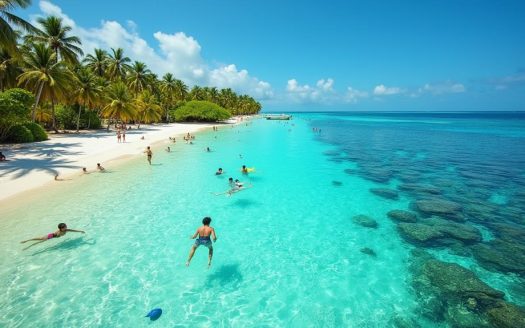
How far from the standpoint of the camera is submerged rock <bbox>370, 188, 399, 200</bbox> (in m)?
18.7

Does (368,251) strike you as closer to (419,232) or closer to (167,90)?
(419,232)

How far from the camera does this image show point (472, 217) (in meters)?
15.0

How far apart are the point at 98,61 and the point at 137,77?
8.39 metres

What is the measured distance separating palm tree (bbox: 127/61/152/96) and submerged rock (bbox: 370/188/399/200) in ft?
197

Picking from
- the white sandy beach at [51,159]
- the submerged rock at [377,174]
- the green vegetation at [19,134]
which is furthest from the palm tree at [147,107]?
the submerged rock at [377,174]

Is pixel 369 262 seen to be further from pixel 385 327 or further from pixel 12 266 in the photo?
pixel 12 266

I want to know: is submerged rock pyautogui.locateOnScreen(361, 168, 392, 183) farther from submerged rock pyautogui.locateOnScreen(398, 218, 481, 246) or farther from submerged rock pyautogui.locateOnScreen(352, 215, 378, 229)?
submerged rock pyautogui.locateOnScreen(398, 218, 481, 246)

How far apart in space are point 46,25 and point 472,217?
176 ft

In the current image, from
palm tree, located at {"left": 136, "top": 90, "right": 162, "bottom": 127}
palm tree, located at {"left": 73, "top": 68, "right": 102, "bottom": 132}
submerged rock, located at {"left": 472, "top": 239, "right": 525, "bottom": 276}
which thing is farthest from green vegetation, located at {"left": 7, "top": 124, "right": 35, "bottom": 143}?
submerged rock, located at {"left": 472, "top": 239, "right": 525, "bottom": 276}

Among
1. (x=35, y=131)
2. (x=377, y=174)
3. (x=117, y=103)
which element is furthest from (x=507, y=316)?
(x=117, y=103)

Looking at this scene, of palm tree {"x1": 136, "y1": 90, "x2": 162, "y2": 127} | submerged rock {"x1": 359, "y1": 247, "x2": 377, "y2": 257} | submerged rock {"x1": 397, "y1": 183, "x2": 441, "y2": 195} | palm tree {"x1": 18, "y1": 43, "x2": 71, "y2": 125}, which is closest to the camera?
submerged rock {"x1": 359, "y1": 247, "x2": 377, "y2": 257}

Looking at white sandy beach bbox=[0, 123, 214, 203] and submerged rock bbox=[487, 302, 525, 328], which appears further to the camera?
white sandy beach bbox=[0, 123, 214, 203]

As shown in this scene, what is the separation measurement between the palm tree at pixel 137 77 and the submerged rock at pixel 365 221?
62.2 m

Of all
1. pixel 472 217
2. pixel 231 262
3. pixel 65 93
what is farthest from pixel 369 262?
pixel 65 93
